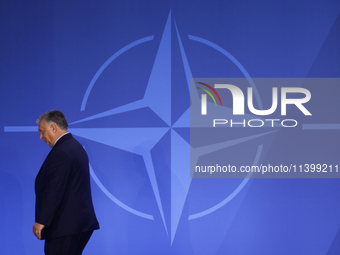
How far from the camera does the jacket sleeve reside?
1.95 metres

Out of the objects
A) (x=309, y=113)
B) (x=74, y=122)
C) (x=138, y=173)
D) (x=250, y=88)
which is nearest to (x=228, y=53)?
(x=250, y=88)

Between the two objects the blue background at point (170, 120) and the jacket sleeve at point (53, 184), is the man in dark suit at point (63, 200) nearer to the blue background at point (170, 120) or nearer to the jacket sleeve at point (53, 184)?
the jacket sleeve at point (53, 184)

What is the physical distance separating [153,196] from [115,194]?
37cm

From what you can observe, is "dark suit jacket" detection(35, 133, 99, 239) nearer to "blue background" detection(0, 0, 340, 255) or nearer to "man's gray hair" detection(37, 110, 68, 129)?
"man's gray hair" detection(37, 110, 68, 129)

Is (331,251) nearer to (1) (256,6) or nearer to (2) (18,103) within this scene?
(1) (256,6)

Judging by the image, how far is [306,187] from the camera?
2945 mm

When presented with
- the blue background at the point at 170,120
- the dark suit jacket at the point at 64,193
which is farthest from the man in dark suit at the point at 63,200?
the blue background at the point at 170,120

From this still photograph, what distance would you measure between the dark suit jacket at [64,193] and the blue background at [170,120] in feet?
2.83

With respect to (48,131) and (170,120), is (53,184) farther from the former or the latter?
(170,120)

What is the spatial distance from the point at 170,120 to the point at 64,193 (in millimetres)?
1263

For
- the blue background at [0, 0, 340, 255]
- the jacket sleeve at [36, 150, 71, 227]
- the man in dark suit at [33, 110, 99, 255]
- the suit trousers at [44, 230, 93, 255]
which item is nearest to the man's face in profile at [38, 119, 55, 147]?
the man in dark suit at [33, 110, 99, 255]

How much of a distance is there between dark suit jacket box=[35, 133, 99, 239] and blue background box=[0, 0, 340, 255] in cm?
86

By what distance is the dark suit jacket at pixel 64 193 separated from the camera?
196cm

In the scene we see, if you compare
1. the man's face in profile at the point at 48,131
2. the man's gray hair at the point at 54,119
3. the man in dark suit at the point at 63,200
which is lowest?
the man in dark suit at the point at 63,200
